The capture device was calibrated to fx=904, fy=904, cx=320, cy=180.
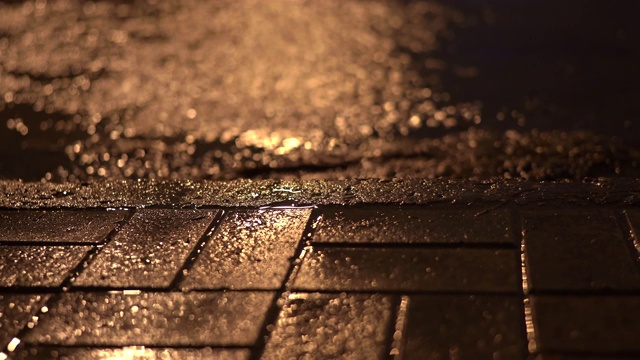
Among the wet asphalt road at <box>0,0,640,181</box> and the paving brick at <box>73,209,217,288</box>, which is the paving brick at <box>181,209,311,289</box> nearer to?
the paving brick at <box>73,209,217,288</box>

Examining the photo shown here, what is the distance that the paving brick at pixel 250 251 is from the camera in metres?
2.89

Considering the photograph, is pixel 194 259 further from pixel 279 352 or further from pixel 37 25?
pixel 37 25

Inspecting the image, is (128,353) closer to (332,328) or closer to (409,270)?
(332,328)

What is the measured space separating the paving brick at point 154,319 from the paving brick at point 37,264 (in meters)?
0.17

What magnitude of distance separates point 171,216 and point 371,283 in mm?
1015

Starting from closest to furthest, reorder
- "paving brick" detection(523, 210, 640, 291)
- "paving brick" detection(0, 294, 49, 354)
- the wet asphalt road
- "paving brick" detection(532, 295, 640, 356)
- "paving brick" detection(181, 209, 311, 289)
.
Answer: "paving brick" detection(532, 295, 640, 356), "paving brick" detection(0, 294, 49, 354), "paving brick" detection(523, 210, 640, 291), "paving brick" detection(181, 209, 311, 289), the wet asphalt road

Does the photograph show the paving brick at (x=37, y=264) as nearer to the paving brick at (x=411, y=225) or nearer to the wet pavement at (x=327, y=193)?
the wet pavement at (x=327, y=193)

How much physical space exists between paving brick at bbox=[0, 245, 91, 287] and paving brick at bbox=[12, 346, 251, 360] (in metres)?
0.44

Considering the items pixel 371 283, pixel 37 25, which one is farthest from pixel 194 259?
pixel 37 25

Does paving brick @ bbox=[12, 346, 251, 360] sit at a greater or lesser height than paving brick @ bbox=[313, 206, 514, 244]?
lesser

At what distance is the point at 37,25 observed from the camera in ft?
30.1

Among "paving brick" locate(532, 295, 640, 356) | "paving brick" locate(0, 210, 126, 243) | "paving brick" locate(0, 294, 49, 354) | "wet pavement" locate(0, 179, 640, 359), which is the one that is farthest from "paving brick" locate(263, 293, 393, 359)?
"paving brick" locate(0, 210, 126, 243)

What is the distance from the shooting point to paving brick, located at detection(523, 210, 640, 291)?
108 inches

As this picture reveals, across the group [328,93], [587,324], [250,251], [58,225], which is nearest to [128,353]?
[250,251]
